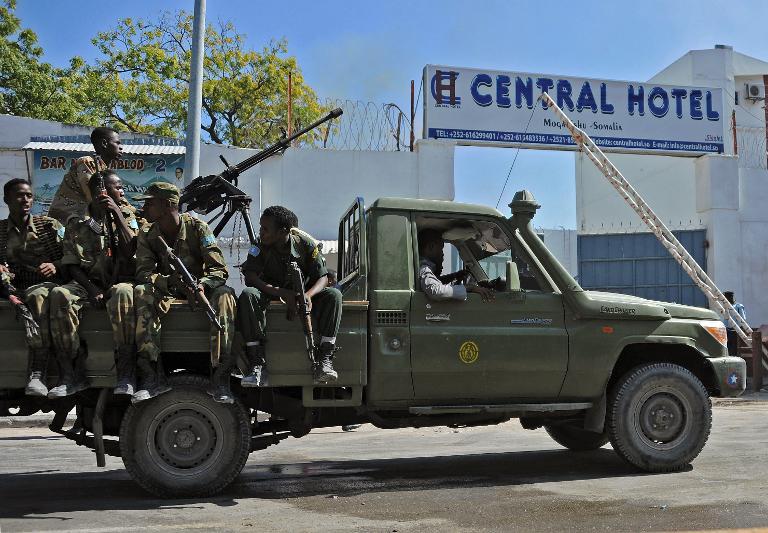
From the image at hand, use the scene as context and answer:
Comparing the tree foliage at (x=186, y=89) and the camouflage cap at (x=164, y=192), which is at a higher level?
the tree foliage at (x=186, y=89)

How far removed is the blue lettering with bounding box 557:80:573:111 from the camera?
1661 centimetres

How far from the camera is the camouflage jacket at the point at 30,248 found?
5547mm

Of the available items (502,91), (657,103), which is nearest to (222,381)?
(502,91)

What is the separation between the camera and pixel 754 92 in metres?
22.1

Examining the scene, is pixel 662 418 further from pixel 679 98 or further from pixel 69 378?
pixel 679 98

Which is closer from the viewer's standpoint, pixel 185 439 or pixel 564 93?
pixel 185 439

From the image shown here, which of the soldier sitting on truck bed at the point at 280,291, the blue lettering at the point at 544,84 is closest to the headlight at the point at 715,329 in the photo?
the soldier sitting on truck bed at the point at 280,291

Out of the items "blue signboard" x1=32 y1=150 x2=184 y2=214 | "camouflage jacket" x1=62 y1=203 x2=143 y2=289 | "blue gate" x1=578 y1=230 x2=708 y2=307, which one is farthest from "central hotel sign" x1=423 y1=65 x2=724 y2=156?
"camouflage jacket" x1=62 y1=203 x2=143 y2=289

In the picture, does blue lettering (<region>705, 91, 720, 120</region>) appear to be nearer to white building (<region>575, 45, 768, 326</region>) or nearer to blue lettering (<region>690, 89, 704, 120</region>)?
blue lettering (<region>690, 89, 704, 120</region>)

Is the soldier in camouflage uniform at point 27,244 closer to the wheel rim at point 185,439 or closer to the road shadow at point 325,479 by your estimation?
the wheel rim at point 185,439

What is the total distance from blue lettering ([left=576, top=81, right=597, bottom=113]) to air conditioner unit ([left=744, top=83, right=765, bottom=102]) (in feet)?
25.8

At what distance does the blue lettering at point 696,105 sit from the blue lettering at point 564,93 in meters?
2.86

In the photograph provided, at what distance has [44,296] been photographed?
501 centimetres

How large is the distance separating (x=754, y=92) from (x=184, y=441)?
2127 cm
